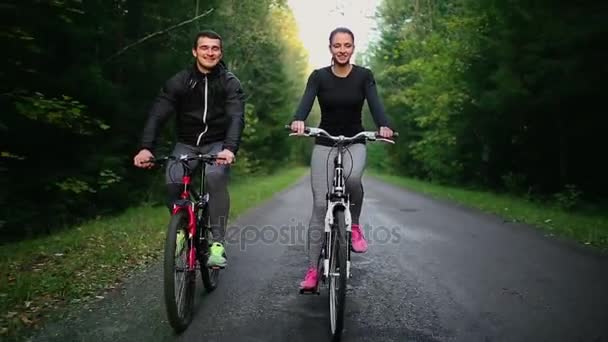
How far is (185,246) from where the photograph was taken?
3764 millimetres

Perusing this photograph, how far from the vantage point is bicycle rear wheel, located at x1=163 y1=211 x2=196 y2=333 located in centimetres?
333

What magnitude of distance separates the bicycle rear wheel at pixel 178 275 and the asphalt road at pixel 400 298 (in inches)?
5.7

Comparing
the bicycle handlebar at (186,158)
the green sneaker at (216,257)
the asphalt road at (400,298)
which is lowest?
the asphalt road at (400,298)

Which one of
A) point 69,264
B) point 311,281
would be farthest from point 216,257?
point 69,264

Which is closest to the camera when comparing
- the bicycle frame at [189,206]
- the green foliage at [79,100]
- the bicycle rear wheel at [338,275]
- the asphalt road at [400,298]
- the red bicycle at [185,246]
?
the bicycle rear wheel at [338,275]

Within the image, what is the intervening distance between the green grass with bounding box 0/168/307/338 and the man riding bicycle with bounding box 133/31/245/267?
1.40 metres

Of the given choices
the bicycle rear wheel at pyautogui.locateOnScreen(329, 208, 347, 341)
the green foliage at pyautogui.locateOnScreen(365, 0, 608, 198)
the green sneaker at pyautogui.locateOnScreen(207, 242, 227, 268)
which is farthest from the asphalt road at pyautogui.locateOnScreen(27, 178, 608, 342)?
the green foliage at pyautogui.locateOnScreen(365, 0, 608, 198)

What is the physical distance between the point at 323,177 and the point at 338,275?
108 centimetres

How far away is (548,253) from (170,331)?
210 inches

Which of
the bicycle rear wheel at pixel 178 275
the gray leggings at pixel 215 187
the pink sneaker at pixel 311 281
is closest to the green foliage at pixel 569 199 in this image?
the pink sneaker at pixel 311 281

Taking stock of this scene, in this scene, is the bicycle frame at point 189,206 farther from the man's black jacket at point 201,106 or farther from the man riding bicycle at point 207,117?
the man's black jacket at point 201,106

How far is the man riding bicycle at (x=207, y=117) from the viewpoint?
13.4 ft

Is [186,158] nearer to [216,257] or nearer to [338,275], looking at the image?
[216,257]

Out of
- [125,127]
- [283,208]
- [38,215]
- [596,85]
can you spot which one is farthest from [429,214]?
[38,215]
